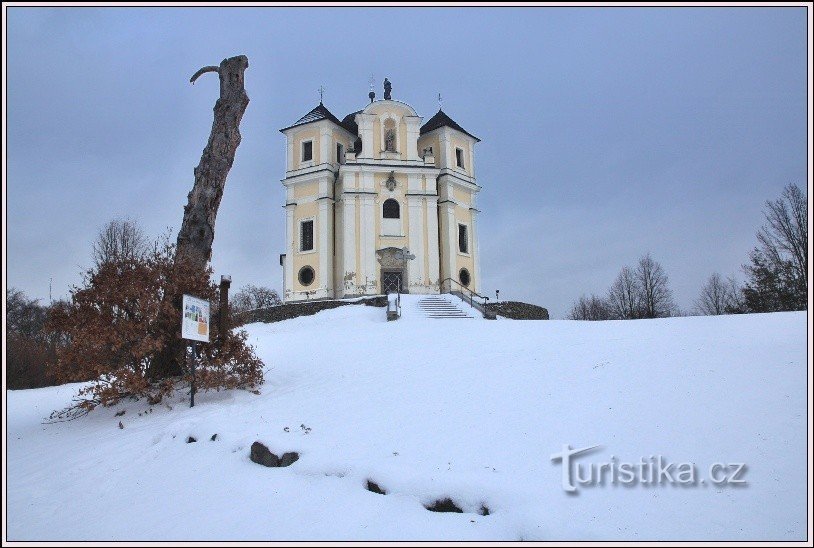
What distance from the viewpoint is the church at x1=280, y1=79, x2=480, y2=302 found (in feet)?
103

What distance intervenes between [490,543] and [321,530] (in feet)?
4.80

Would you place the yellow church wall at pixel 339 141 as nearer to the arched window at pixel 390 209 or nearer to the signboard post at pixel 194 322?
the arched window at pixel 390 209

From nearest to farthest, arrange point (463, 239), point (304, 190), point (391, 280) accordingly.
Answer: point (391, 280), point (304, 190), point (463, 239)

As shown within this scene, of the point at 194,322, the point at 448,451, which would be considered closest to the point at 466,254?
the point at 194,322

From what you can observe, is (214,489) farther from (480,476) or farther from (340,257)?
(340,257)

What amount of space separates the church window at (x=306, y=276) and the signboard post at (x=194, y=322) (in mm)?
22299

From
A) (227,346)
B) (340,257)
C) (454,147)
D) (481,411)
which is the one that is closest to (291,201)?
(340,257)

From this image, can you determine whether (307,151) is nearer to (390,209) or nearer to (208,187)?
(390,209)

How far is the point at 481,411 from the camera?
7.55 meters

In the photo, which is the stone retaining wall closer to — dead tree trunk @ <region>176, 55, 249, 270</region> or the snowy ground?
dead tree trunk @ <region>176, 55, 249, 270</region>

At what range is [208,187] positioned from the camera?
11.7 meters

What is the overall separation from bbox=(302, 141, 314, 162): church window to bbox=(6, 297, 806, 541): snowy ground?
24712 mm

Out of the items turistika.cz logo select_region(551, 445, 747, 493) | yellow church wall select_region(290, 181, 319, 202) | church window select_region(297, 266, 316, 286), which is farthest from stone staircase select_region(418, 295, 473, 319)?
turistika.cz logo select_region(551, 445, 747, 493)

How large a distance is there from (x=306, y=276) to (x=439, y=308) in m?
10.6
